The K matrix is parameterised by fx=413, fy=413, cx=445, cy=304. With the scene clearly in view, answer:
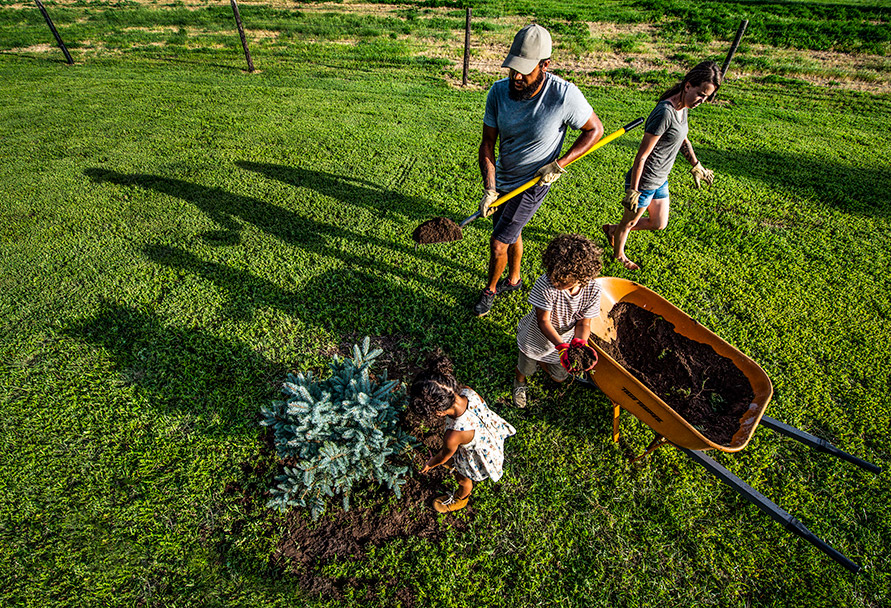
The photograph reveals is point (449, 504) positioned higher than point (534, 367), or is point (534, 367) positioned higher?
point (534, 367)

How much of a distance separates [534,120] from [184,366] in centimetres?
397

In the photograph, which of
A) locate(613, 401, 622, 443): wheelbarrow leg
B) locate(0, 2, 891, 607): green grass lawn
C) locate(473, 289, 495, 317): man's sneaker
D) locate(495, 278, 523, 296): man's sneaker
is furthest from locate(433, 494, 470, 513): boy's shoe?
locate(495, 278, 523, 296): man's sneaker

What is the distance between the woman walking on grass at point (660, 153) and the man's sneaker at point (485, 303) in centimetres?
176

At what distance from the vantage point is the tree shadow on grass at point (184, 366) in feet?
12.1

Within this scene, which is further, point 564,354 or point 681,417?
point 564,354

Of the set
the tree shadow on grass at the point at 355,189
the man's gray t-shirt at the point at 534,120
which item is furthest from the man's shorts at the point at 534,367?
the tree shadow on grass at the point at 355,189

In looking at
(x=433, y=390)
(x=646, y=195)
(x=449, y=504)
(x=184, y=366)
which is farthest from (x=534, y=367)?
(x=184, y=366)

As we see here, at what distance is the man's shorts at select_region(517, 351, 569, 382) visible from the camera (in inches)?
136

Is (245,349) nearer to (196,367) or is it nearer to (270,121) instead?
(196,367)

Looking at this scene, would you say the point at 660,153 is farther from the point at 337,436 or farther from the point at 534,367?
the point at 337,436

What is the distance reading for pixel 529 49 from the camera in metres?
3.19

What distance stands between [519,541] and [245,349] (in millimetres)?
3062

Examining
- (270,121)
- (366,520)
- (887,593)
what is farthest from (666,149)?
(270,121)

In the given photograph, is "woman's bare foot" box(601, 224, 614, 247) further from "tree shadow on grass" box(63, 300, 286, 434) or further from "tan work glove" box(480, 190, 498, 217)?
"tree shadow on grass" box(63, 300, 286, 434)
